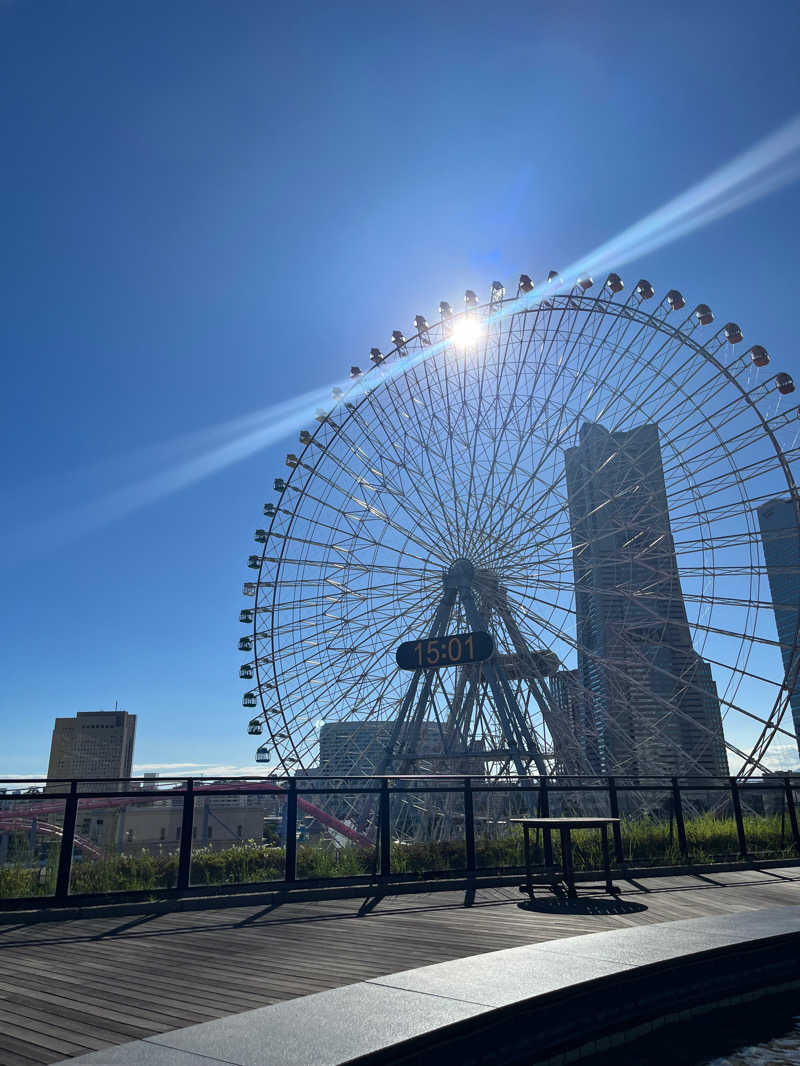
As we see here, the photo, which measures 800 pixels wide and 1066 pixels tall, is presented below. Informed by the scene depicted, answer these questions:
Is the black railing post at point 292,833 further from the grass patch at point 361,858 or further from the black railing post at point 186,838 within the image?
the black railing post at point 186,838

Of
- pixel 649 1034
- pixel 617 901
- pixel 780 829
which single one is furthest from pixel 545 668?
pixel 649 1034

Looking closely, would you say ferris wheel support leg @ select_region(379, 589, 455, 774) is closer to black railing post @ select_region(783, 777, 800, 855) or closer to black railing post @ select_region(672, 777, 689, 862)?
black railing post @ select_region(783, 777, 800, 855)

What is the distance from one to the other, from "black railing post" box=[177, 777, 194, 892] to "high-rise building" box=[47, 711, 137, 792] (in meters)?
177

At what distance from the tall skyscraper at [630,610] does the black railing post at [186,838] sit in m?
14.4

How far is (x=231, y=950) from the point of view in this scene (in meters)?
6.26

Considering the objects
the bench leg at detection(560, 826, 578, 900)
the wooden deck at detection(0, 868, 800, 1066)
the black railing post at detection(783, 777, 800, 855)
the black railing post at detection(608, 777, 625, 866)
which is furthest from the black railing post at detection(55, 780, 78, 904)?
the black railing post at detection(783, 777, 800, 855)

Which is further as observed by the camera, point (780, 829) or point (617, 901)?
point (780, 829)

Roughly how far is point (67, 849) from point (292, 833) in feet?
8.34

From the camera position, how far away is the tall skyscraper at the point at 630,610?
21.4m

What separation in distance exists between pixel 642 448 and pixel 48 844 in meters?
18.2

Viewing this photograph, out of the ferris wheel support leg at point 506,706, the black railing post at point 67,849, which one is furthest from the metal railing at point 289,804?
the ferris wheel support leg at point 506,706

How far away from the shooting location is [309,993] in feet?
16.0

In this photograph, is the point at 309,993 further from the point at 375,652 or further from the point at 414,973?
the point at 375,652

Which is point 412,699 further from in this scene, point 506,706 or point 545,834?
point 545,834
